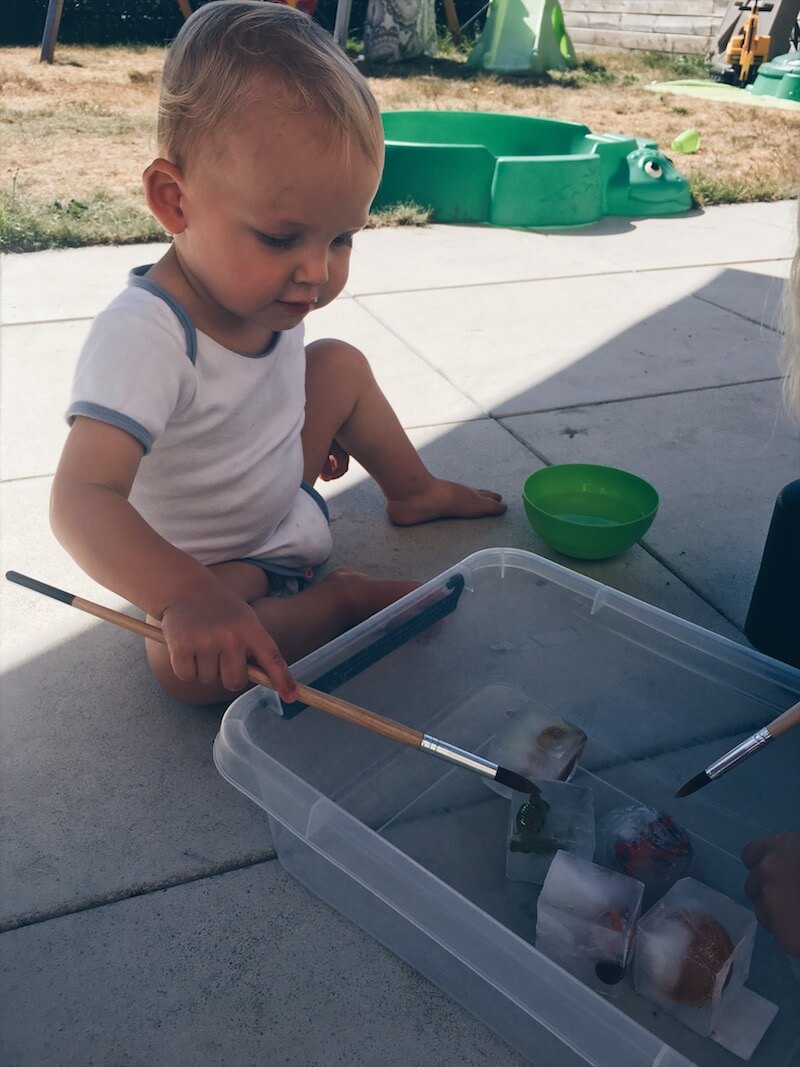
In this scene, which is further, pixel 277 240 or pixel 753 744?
pixel 277 240

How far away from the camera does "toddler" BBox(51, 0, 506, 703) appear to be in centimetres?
120

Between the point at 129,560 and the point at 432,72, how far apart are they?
7.33m

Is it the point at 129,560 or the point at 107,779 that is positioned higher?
the point at 129,560

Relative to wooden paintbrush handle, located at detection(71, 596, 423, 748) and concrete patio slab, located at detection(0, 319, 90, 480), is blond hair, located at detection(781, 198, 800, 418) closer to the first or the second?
wooden paintbrush handle, located at detection(71, 596, 423, 748)

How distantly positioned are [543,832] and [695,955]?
224mm

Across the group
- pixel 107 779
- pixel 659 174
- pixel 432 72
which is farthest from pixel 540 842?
pixel 432 72

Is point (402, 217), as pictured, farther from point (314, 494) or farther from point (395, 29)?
point (395, 29)

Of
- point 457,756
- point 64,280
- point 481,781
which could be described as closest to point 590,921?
point 457,756

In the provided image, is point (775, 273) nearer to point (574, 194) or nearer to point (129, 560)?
point (574, 194)

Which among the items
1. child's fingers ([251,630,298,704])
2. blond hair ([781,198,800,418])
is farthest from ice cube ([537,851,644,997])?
blond hair ([781,198,800,418])

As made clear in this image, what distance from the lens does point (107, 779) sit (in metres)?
1.32

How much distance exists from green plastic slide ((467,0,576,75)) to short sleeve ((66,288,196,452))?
23.7ft

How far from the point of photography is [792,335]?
46.6 inches

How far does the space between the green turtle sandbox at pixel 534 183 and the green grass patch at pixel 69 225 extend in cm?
91
